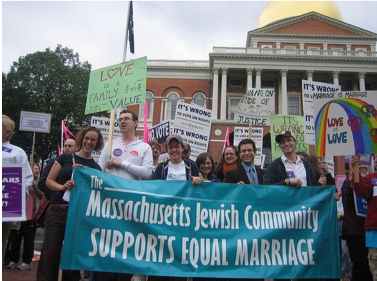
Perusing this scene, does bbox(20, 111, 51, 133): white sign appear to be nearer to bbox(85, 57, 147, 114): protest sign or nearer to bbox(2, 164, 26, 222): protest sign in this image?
bbox(85, 57, 147, 114): protest sign

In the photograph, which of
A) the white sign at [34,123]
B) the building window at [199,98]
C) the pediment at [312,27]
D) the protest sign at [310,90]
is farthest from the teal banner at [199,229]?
the pediment at [312,27]

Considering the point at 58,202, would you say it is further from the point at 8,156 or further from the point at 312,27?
the point at 312,27

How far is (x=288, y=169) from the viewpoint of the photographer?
4.64 meters

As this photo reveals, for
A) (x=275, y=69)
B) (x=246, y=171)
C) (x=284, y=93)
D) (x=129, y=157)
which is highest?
(x=275, y=69)

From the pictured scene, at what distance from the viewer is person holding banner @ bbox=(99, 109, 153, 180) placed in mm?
4352

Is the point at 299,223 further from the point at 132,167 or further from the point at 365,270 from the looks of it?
the point at 132,167

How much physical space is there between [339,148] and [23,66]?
125 feet

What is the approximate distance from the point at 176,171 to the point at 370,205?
2.59m

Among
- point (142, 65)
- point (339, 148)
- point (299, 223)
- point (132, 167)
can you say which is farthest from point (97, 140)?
point (339, 148)

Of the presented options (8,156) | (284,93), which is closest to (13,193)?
(8,156)

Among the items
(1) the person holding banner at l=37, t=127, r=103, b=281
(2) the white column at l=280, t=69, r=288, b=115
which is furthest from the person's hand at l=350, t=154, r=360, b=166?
(2) the white column at l=280, t=69, r=288, b=115

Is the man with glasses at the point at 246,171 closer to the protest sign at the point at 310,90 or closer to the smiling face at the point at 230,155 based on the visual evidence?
the smiling face at the point at 230,155

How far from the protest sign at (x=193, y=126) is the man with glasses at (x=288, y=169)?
474 cm

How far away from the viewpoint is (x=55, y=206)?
4.08 meters
